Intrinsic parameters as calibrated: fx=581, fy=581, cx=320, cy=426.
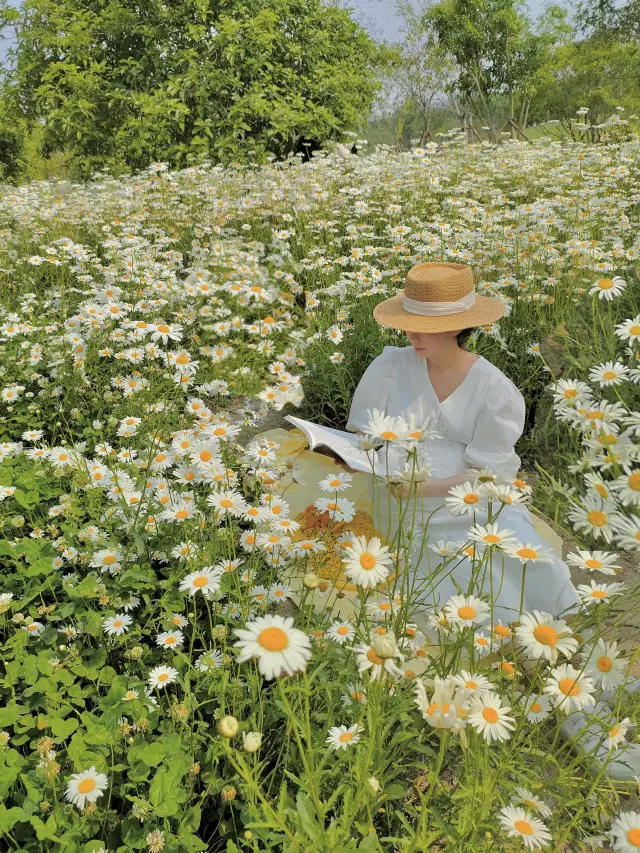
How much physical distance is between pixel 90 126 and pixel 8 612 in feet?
29.6

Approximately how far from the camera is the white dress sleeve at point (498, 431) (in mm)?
2174

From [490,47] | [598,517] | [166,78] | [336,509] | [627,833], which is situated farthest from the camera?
[490,47]

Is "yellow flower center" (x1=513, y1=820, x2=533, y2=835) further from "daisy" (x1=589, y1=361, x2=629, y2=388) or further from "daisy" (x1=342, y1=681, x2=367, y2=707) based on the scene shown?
"daisy" (x1=589, y1=361, x2=629, y2=388)

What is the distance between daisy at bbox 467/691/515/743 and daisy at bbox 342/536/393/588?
0.91 feet

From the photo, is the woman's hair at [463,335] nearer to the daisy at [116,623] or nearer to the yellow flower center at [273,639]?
the daisy at [116,623]

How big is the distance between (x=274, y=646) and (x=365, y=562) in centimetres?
32

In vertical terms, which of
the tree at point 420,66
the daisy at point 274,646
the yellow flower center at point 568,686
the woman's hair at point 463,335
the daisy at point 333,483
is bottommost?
the yellow flower center at point 568,686

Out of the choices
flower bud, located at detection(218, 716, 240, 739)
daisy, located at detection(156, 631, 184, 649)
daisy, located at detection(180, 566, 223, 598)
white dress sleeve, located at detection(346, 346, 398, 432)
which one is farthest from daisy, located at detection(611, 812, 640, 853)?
white dress sleeve, located at detection(346, 346, 398, 432)

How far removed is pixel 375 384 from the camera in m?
2.49

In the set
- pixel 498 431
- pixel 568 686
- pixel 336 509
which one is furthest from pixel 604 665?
pixel 498 431

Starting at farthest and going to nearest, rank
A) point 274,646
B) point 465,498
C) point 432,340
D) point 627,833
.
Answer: point 432,340
point 465,498
point 627,833
point 274,646

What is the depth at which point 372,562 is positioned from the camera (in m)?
1.08

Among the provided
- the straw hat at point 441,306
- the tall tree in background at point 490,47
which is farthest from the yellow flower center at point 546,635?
the tall tree in background at point 490,47

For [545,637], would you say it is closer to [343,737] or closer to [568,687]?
[568,687]
